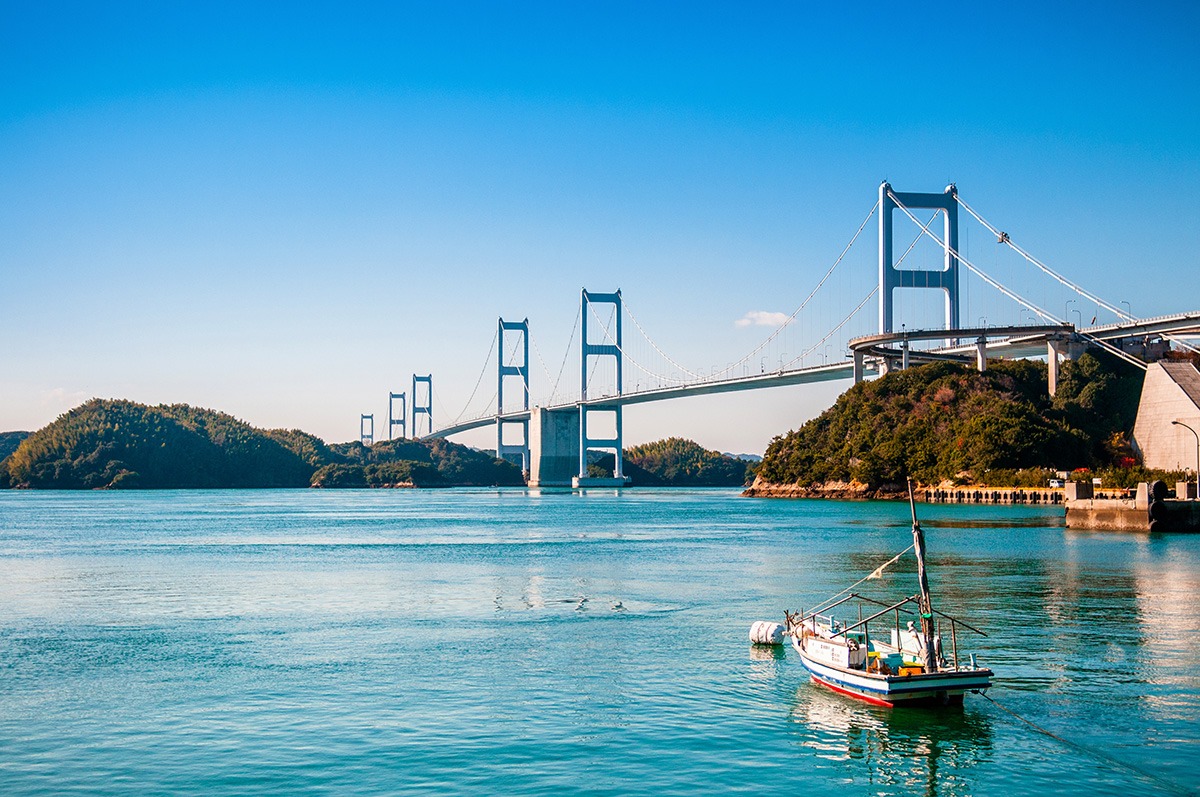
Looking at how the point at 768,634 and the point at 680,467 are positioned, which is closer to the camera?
the point at 768,634

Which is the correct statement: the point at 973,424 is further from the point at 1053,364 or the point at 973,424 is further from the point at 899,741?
the point at 899,741

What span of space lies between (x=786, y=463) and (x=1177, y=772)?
8441 cm

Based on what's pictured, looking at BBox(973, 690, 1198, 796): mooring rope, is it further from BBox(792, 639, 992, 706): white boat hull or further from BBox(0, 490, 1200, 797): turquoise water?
BBox(792, 639, 992, 706): white boat hull

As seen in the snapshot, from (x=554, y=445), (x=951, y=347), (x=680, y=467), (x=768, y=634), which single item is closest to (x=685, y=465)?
(x=680, y=467)

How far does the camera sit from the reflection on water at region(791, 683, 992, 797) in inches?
451

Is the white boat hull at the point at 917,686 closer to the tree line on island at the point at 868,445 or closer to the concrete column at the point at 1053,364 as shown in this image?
the tree line on island at the point at 868,445

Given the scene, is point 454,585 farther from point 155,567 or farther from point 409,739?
point 409,739

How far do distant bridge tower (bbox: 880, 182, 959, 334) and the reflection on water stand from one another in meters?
71.3

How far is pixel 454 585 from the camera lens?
27.5 metres

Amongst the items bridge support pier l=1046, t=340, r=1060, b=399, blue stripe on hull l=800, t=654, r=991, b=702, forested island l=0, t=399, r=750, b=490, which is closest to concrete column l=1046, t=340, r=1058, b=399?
bridge support pier l=1046, t=340, r=1060, b=399

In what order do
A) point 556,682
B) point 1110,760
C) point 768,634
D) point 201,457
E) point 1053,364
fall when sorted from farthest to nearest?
point 201,457, point 1053,364, point 768,634, point 556,682, point 1110,760

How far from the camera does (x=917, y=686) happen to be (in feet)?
44.0

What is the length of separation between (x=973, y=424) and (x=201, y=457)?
102930 mm

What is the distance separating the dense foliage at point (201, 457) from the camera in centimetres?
13525
